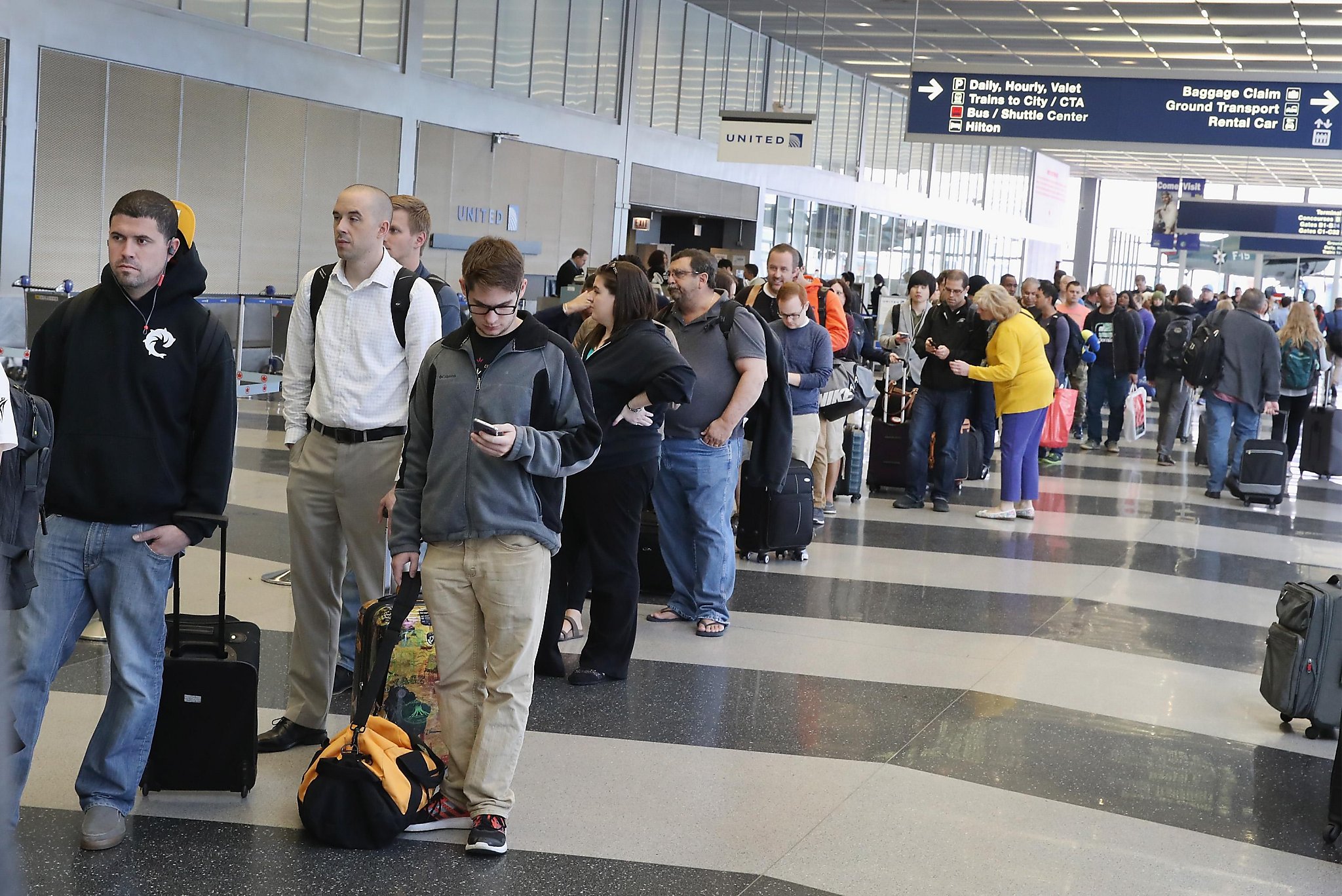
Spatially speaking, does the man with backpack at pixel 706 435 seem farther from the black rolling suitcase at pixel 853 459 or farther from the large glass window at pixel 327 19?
the large glass window at pixel 327 19

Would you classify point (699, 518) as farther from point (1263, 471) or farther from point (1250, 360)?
point (1263, 471)

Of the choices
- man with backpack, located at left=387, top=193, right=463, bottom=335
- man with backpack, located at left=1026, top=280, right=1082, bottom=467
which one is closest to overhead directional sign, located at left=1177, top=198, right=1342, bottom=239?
man with backpack, located at left=1026, top=280, right=1082, bottom=467

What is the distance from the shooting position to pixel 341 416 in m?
4.35

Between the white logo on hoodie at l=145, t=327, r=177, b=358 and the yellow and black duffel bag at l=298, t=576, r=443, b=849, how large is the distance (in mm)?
912

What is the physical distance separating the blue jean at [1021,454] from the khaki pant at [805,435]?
1989mm

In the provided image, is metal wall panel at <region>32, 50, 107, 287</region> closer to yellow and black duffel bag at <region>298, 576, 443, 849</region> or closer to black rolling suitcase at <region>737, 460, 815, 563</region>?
black rolling suitcase at <region>737, 460, 815, 563</region>

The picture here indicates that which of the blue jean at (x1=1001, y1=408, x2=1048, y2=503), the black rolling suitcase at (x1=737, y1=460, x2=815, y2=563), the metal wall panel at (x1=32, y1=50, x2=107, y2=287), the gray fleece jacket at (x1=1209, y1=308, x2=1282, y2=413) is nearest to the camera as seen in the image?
the black rolling suitcase at (x1=737, y1=460, x2=815, y2=563)

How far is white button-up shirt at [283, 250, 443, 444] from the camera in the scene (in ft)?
14.3

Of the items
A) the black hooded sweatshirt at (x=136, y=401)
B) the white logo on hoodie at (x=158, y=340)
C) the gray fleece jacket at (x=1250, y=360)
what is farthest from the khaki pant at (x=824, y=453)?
the white logo on hoodie at (x=158, y=340)

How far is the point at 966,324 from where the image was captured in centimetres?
999

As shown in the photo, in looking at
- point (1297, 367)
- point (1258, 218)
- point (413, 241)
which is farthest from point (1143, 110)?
point (1258, 218)

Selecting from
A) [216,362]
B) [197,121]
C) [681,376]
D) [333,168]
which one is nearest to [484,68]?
[333,168]

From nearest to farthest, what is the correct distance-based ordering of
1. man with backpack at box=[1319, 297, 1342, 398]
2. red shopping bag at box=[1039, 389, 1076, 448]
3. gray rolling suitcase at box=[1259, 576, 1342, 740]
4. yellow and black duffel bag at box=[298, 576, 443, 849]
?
1. yellow and black duffel bag at box=[298, 576, 443, 849]
2. gray rolling suitcase at box=[1259, 576, 1342, 740]
3. red shopping bag at box=[1039, 389, 1076, 448]
4. man with backpack at box=[1319, 297, 1342, 398]

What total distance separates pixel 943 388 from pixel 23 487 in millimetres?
8031
